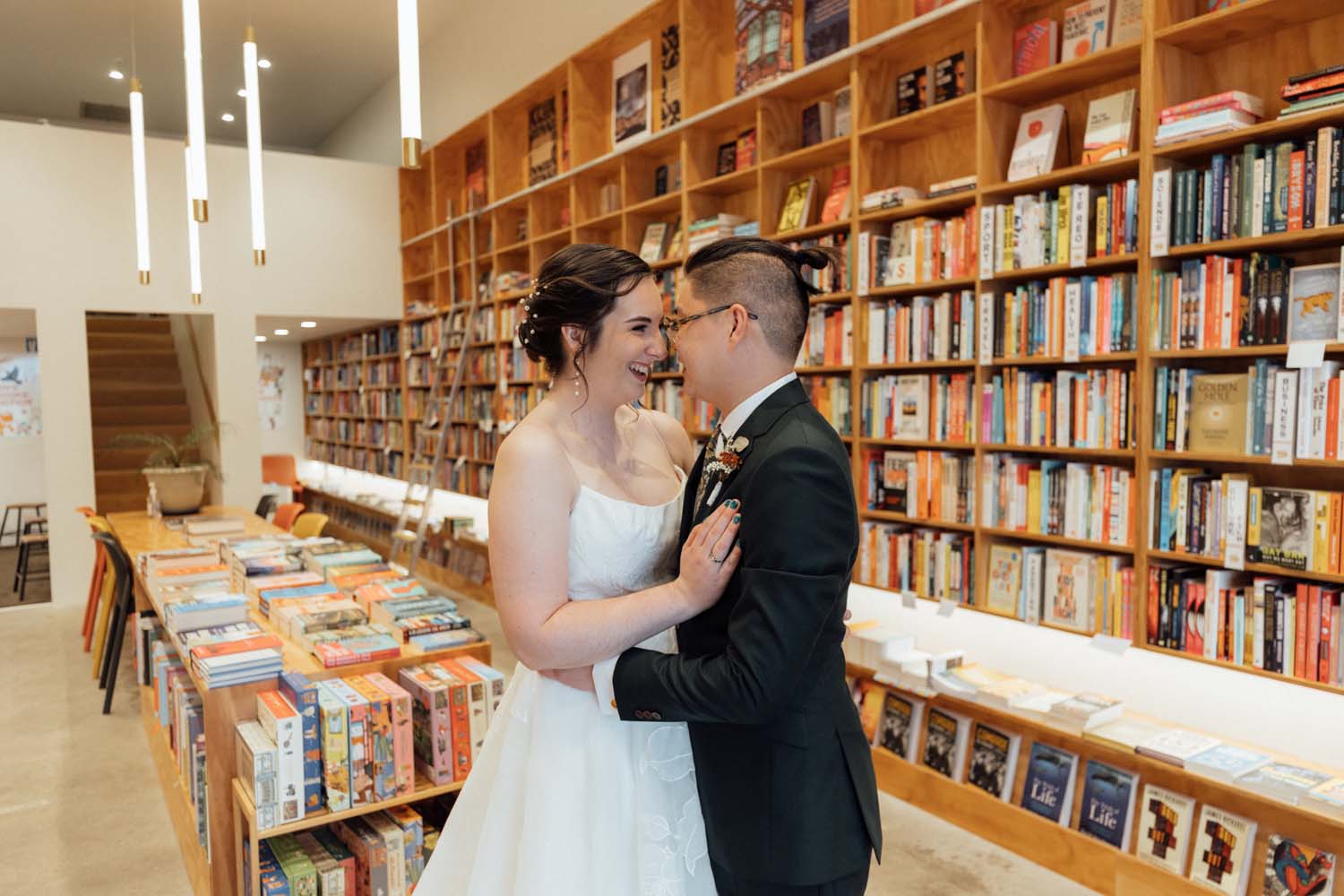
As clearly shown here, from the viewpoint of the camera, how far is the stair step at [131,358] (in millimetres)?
10359

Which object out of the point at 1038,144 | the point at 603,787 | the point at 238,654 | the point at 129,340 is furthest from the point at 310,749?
the point at 129,340

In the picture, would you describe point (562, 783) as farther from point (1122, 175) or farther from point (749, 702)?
point (1122, 175)

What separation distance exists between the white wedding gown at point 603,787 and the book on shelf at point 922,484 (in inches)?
91.7

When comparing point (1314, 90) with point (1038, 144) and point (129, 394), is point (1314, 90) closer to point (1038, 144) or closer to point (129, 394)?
point (1038, 144)

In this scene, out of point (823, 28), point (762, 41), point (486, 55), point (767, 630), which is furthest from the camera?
point (486, 55)

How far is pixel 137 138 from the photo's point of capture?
455 centimetres

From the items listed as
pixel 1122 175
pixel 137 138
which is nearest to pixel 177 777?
pixel 137 138

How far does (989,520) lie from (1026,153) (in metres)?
1.40

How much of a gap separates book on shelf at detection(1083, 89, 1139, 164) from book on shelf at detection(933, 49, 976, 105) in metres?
0.57

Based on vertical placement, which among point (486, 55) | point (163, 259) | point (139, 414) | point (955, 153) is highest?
point (486, 55)

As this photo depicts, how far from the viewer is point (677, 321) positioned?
158 cm

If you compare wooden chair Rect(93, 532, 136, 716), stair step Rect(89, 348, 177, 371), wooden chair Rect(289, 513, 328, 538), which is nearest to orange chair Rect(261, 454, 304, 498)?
stair step Rect(89, 348, 177, 371)

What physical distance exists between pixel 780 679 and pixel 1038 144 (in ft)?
9.25

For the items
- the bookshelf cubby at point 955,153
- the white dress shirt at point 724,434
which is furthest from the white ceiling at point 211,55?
the white dress shirt at point 724,434
